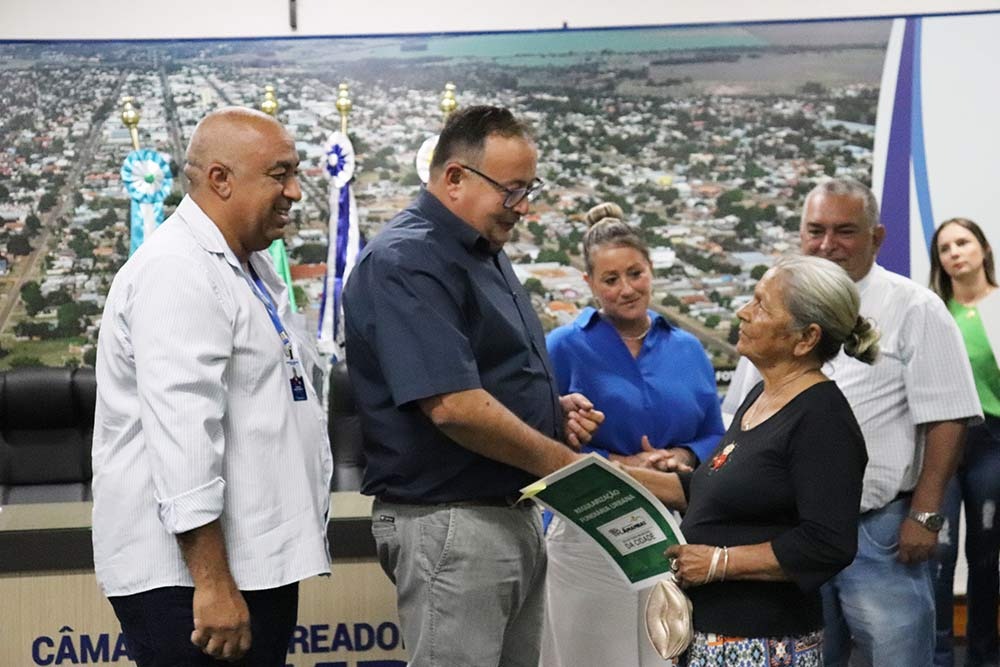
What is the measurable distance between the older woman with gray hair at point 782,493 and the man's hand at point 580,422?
0.31 m

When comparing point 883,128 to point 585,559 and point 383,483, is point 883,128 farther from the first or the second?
point 383,483

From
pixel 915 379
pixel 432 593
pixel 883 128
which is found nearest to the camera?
pixel 432 593

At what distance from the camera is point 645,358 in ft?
8.89

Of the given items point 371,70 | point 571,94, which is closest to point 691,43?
point 571,94

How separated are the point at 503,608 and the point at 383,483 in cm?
30

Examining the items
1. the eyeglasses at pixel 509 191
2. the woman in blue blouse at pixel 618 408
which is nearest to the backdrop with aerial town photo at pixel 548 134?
the woman in blue blouse at pixel 618 408

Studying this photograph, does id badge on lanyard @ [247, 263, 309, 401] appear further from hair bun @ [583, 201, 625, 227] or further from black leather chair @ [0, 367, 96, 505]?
black leather chair @ [0, 367, 96, 505]

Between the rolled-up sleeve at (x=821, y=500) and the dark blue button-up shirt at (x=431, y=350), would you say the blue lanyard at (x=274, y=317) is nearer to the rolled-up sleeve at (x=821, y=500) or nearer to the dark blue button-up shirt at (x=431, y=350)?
the dark blue button-up shirt at (x=431, y=350)

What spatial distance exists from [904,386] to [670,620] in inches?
39.7

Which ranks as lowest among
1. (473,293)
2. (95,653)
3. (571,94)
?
(95,653)

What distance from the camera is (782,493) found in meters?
1.82

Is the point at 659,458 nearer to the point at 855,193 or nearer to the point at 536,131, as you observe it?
the point at 855,193

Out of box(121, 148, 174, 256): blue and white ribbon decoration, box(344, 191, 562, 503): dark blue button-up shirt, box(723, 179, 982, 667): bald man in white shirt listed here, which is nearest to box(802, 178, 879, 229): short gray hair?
box(723, 179, 982, 667): bald man in white shirt

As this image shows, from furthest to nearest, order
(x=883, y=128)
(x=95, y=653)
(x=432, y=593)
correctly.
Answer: (x=883, y=128) → (x=95, y=653) → (x=432, y=593)
